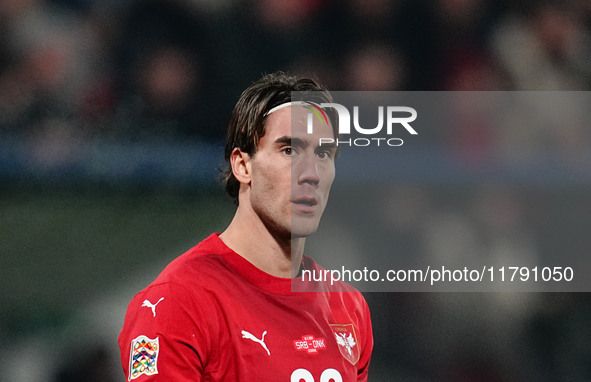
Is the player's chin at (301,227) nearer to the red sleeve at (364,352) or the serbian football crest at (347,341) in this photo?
the serbian football crest at (347,341)

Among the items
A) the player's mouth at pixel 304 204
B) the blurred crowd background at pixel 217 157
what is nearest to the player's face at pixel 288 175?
the player's mouth at pixel 304 204

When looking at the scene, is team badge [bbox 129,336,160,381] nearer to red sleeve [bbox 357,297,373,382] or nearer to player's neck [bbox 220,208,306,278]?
player's neck [bbox 220,208,306,278]

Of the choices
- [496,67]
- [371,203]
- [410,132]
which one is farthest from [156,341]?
[496,67]

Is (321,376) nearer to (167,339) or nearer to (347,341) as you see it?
(347,341)

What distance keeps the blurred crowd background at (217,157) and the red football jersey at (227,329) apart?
4.55 ft

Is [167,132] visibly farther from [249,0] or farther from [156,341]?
[156,341]

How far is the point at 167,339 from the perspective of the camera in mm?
1557

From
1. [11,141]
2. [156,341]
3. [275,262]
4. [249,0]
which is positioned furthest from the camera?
[249,0]

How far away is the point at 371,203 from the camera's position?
3.26 meters

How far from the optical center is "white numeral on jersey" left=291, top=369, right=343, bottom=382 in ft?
5.47

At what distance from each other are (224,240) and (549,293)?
85.2 inches

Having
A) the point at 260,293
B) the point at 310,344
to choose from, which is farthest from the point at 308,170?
the point at 310,344

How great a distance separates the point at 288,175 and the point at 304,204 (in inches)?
3.7

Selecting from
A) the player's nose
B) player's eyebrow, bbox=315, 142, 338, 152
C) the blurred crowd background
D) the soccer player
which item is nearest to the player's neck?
the soccer player
